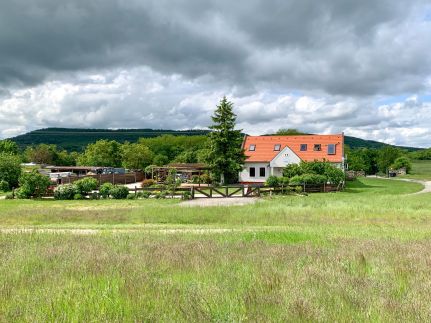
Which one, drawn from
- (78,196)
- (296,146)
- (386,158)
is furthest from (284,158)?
(386,158)

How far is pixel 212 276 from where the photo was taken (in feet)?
19.0

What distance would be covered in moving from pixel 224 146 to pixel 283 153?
859cm

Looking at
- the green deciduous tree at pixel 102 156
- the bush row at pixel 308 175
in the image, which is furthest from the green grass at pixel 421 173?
the green deciduous tree at pixel 102 156

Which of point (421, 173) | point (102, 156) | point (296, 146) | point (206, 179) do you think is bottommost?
point (421, 173)

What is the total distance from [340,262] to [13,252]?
6.54 meters

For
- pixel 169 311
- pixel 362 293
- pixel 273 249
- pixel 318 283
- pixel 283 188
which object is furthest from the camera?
pixel 283 188

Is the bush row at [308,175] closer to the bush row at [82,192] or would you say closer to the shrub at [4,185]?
the bush row at [82,192]

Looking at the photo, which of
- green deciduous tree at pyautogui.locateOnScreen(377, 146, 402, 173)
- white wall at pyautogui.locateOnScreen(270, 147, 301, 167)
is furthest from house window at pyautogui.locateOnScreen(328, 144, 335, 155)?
green deciduous tree at pyautogui.locateOnScreen(377, 146, 402, 173)

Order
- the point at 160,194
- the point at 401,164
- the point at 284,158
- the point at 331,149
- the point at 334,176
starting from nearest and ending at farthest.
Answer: the point at 160,194 < the point at 334,176 < the point at 284,158 < the point at 331,149 < the point at 401,164

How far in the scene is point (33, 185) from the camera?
38.0 meters

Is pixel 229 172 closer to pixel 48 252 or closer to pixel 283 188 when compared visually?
pixel 283 188

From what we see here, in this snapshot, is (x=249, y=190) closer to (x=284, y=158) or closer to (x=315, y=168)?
(x=315, y=168)

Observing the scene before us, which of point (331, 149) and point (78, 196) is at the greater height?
point (331, 149)

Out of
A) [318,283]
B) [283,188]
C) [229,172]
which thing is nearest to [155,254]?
Answer: [318,283]
